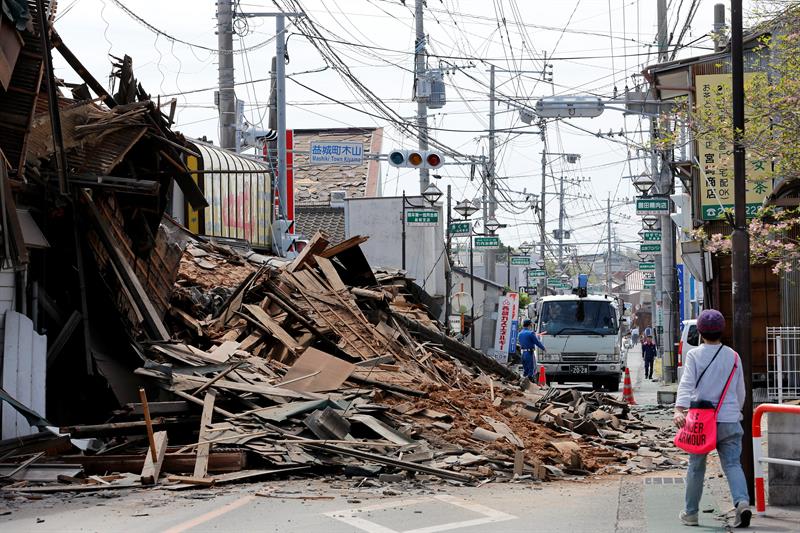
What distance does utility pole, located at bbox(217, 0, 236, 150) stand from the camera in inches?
1069

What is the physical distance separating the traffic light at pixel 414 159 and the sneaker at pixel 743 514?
25.9 meters

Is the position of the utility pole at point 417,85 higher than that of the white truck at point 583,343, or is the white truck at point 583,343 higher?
the utility pole at point 417,85

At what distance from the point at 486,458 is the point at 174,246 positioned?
6.44 meters

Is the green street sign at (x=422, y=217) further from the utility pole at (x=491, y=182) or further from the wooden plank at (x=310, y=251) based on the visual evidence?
the utility pole at (x=491, y=182)

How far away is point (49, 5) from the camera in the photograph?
46.0ft

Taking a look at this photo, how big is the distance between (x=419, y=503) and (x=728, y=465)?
10.1ft

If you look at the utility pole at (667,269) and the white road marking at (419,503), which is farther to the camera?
the utility pole at (667,269)

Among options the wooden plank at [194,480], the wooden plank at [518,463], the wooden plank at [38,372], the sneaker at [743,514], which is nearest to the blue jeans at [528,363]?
the wooden plank at [518,463]

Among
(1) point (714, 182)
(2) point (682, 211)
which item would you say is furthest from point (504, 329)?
(1) point (714, 182)

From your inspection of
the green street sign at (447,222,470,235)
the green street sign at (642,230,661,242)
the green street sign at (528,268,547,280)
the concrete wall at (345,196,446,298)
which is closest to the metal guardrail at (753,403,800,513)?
the green street sign at (447,222,470,235)

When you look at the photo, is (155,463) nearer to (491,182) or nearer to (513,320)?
(513,320)

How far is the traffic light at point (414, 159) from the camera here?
3403cm

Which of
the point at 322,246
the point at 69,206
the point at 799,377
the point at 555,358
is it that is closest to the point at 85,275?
the point at 69,206

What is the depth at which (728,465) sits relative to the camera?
884cm
